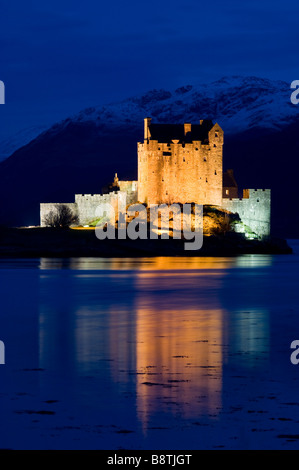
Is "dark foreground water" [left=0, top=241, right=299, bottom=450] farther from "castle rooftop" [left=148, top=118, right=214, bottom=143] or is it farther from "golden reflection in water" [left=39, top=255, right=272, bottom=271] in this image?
"castle rooftop" [left=148, top=118, right=214, bottom=143]

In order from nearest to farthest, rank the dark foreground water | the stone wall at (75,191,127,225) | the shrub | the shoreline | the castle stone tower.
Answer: the dark foreground water < the shoreline < the castle stone tower < the stone wall at (75,191,127,225) < the shrub

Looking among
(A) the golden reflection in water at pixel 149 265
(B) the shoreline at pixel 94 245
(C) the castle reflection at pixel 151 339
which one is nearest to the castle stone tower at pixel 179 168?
(B) the shoreline at pixel 94 245

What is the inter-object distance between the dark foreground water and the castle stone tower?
118 feet

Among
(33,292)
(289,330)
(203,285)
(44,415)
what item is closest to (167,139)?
Result: (203,285)

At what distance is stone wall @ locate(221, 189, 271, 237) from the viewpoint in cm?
6994

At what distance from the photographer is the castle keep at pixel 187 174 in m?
69.0

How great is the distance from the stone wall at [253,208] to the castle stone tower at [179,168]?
126 centimetres

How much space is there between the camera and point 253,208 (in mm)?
70125

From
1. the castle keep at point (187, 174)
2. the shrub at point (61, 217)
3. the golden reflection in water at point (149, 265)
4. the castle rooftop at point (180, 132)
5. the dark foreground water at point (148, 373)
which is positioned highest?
the castle rooftop at point (180, 132)

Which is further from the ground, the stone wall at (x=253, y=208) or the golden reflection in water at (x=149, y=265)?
the stone wall at (x=253, y=208)

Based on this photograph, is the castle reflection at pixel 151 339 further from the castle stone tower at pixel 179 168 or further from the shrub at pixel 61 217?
the shrub at pixel 61 217

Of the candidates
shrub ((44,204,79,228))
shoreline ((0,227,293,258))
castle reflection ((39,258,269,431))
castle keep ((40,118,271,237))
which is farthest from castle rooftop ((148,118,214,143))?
castle reflection ((39,258,269,431))
